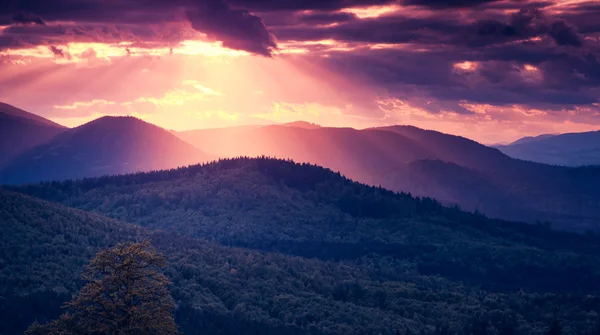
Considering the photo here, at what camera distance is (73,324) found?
273ft

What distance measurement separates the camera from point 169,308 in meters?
85.4

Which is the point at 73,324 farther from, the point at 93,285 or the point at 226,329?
the point at 226,329

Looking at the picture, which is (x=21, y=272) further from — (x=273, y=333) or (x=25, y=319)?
(x=273, y=333)

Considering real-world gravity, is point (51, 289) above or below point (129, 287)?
below

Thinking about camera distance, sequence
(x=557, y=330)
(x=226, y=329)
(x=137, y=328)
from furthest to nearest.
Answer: (x=226, y=329) → (x=557, y=330) → (x=137, y=328)

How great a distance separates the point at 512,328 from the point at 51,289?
101958 mm

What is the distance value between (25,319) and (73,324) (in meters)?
99.8

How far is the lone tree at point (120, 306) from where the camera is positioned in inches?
3228

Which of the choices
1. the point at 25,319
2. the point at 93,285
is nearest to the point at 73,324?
the point at 93,285

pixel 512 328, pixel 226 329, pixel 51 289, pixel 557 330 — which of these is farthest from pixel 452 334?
pixel 51 289

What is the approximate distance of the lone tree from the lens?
82.0m

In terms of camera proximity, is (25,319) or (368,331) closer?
(25,319)

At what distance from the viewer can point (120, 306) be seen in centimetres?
8244

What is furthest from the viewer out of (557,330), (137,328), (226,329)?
(226,329)
